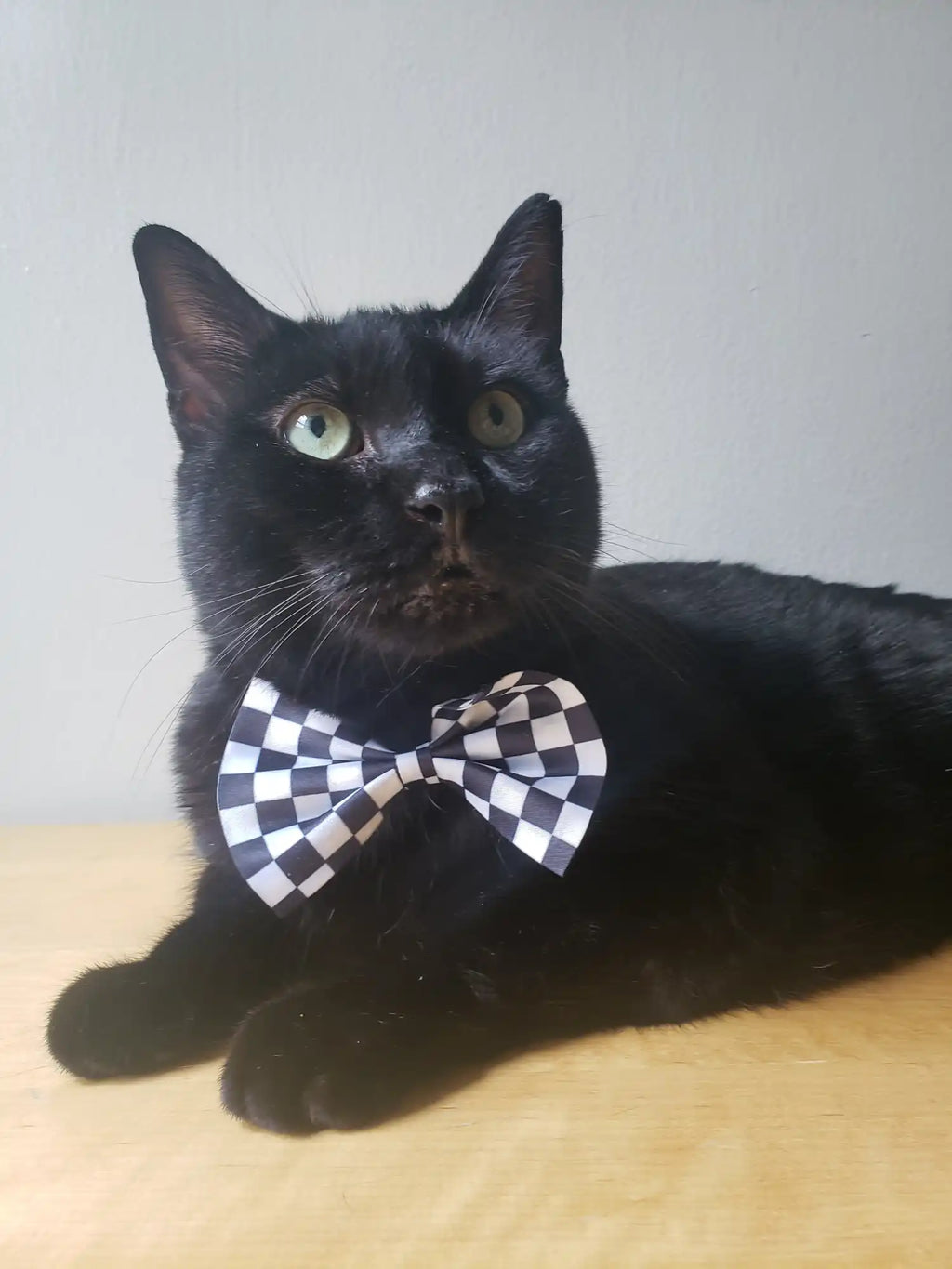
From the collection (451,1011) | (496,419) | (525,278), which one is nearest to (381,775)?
(451,1011)

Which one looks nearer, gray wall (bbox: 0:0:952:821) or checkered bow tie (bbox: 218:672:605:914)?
checkered bow tie (bbox: 218:672:605:914)

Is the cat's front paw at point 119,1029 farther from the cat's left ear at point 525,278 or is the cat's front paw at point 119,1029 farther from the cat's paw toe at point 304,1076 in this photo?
the cat's left ear at point 525,278

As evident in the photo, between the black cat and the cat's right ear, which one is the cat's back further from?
the cat's right ear

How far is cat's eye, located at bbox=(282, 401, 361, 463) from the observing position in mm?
605

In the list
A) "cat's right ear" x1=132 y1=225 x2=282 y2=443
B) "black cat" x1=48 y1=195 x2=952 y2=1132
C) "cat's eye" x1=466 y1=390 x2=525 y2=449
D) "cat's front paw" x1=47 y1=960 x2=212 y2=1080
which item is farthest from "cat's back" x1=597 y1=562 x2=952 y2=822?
"cat's front paw" x1=47 y1=960 x2=212 y2=1080

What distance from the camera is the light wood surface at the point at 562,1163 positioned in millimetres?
432

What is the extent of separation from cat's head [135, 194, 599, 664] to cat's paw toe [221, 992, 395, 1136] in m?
0.22

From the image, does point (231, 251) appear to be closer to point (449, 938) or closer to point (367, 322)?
point (367, 322)

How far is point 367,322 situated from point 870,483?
545mm

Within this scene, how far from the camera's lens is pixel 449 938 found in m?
0.59

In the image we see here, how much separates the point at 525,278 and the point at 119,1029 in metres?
0.60

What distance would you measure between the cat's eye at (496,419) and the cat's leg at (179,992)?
368 mm

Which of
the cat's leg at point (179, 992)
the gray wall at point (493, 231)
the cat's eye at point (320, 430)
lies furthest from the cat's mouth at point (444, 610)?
the gray wall at point (493, 231)

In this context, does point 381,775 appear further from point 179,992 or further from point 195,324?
point 195,324
